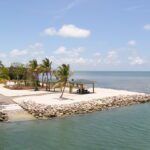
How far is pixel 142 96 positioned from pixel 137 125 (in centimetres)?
2431

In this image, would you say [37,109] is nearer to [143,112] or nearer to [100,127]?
[100,127]

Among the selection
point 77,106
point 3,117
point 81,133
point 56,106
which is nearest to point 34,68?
point 77,106

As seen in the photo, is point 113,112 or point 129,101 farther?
point 129,101

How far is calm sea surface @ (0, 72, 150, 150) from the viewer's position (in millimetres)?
29391

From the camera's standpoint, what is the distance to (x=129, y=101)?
56.3m

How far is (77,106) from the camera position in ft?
156

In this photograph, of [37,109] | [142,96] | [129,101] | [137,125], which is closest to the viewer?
[137,125]

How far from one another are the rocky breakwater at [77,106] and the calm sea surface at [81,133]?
87.1 inches

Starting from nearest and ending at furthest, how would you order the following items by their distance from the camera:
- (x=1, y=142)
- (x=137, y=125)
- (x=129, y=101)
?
(x=1, y=142)
(x=137, y=125)
(x=129, y=101)

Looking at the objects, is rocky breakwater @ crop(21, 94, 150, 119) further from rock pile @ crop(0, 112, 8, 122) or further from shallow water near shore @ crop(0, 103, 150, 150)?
rock pile @ crop(0, 112, 8, 122)

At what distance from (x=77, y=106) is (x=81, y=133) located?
44.5 feet

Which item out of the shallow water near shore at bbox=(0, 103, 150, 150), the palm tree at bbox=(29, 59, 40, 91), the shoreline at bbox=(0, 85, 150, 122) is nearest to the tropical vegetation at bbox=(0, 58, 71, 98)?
the palm tree at bbox=(29, 59, 40, 91)

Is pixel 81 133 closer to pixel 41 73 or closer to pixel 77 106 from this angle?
pixel 77 106

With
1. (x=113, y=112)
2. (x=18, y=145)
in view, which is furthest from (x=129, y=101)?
(x=18, y=145)
